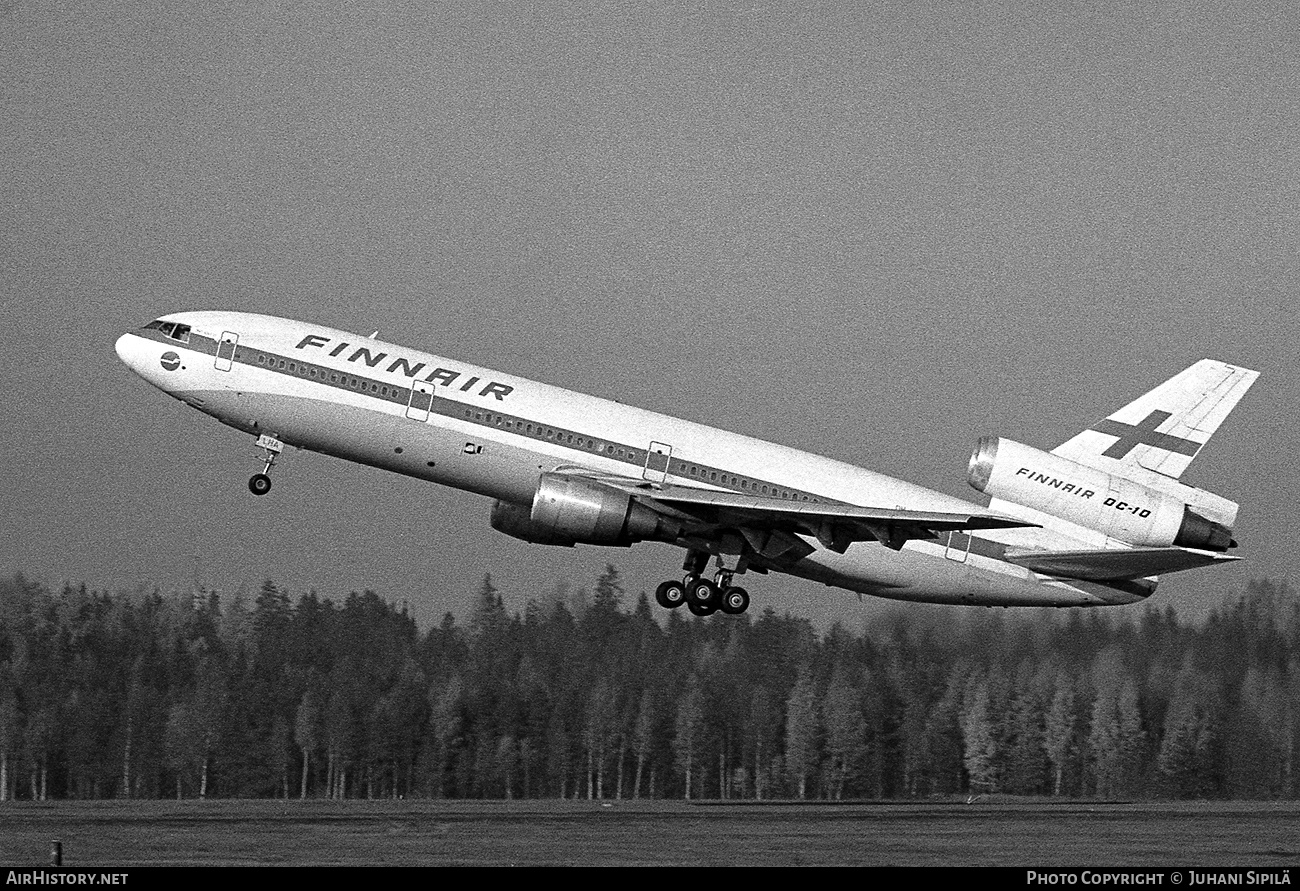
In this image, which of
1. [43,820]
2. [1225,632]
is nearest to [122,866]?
[43,820]

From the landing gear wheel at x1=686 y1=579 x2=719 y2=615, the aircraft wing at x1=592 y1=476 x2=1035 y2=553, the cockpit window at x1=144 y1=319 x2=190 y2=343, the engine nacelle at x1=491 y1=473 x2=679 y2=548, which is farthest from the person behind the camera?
the landing gear wheel at x1=686 y1=579 x2=719 y2=615

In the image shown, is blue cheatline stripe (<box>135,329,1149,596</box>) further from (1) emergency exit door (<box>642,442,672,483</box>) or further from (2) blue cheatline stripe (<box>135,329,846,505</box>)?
(1) emergency exit door (<box>642,442,672,483</box>)

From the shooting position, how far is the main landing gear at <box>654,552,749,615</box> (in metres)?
47.3

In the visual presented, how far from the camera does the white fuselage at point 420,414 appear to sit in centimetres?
4353

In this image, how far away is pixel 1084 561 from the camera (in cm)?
4712

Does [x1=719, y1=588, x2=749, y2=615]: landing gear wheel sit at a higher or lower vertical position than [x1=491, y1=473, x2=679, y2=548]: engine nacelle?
lower

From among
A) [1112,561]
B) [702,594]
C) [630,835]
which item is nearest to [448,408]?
[702,594]

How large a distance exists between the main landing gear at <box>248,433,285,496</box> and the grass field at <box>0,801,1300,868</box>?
8.00m

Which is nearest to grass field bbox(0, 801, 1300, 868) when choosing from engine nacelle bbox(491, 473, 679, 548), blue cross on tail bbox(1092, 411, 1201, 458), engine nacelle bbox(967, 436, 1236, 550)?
engine nacelle bbox(491, 473, 679, 548)

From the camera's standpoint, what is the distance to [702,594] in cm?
4719

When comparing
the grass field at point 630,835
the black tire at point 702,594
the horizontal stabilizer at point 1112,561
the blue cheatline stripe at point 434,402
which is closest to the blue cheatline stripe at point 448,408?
the blue cheatline stripe at point 434,402
